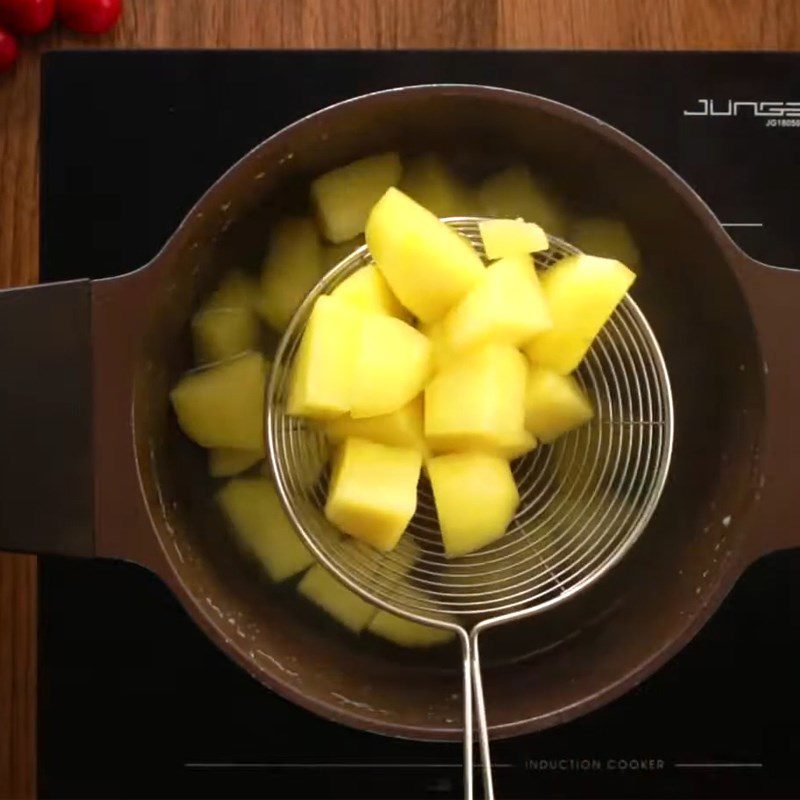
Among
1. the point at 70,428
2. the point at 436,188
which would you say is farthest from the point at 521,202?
the point at 70,428

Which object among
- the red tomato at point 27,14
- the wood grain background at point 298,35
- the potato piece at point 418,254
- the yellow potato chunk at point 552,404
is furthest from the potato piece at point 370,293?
the red tomato at point 27,14

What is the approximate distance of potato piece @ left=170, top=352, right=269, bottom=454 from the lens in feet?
2.54

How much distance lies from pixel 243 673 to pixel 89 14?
54 cm

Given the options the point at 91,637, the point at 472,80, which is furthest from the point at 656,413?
the point at 91,637

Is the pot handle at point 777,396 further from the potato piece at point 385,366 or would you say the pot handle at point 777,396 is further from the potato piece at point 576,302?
the potato piece at point 385,366

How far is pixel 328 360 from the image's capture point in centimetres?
71

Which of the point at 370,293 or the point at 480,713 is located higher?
the point at 370,293

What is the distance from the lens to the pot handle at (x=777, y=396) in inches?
25.6

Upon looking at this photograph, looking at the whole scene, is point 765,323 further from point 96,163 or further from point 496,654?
point 96,163

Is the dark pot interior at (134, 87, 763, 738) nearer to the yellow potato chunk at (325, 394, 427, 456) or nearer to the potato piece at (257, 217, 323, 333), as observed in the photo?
the potato piece at (257, 217, 323, 333)

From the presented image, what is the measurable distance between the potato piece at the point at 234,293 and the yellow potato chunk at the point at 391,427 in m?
0.13

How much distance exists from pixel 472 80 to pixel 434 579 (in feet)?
1.33

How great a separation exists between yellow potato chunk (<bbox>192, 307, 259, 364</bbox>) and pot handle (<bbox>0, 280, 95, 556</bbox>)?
154mm

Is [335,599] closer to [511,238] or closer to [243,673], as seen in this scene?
[243,673]
